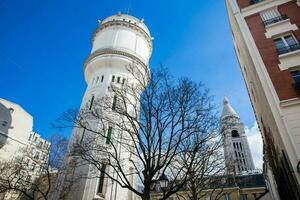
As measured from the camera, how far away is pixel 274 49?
534 inches

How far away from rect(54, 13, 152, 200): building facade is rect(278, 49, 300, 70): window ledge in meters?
11.5

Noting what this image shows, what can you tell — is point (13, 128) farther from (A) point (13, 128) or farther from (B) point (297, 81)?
(B) point (297, 81)

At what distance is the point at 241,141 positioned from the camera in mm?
86125

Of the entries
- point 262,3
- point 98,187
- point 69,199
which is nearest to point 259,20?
point 262,3

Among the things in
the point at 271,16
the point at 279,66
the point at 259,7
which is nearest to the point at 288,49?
the point at 279,66

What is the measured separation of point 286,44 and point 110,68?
20.7 m

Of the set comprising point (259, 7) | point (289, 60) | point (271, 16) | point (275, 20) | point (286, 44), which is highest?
point (259, 7)

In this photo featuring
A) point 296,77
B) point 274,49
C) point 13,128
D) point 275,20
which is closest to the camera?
point 296,77

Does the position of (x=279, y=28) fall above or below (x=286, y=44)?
above

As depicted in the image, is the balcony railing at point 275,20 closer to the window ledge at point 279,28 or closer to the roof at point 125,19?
the window ledge at point 279,28

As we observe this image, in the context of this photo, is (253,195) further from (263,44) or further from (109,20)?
(109,20)

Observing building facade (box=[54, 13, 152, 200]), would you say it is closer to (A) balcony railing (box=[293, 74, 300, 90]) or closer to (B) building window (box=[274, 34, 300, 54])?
(B) building window (box=[274, 34, 300, 54])

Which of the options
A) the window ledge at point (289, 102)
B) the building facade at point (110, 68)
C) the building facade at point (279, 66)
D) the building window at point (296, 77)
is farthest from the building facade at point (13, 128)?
the building window at point (296, 77)

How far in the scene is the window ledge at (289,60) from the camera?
12391 mm
